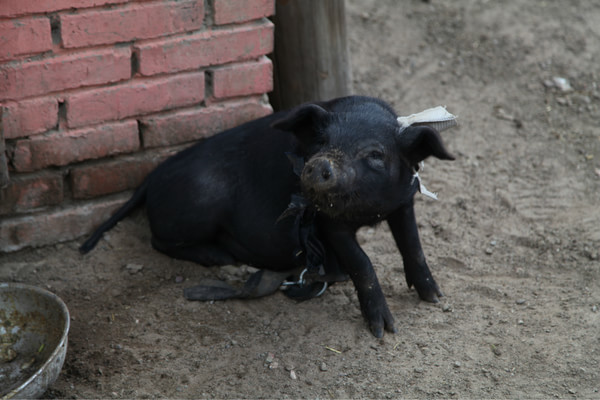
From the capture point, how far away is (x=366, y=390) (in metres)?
2.97

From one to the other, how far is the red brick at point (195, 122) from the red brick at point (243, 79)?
0.24 ft

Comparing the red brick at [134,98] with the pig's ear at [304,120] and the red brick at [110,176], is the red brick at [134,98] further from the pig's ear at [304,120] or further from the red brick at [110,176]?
the pig's ear at [304,120]

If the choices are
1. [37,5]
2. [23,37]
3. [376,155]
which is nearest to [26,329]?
[23,37]

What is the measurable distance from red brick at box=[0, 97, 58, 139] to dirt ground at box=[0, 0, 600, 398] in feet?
2.24

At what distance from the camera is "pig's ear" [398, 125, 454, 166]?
9.62 ft

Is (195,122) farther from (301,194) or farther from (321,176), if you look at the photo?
(321,176)

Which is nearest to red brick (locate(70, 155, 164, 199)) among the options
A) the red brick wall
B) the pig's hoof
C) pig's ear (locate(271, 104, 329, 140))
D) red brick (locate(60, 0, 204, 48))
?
the red brick wall

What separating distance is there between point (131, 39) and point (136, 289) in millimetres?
1237

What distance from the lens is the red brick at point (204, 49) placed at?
141 inches

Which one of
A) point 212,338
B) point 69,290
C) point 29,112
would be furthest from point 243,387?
point 29,112

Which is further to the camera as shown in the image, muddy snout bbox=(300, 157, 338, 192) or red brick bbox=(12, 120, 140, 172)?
red brick bbox=(12, 120, 140, 172)

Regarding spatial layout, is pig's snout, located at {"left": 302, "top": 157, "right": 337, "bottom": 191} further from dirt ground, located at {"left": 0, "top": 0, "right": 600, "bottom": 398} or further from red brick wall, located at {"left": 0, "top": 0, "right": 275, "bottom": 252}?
red brick wall, located at {"left": 0, "top": 0, "right": 275, "bottom": 252}

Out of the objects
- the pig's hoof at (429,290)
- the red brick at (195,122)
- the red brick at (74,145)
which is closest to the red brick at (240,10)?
the red brick at (195,122)

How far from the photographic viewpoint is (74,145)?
3.62 m
